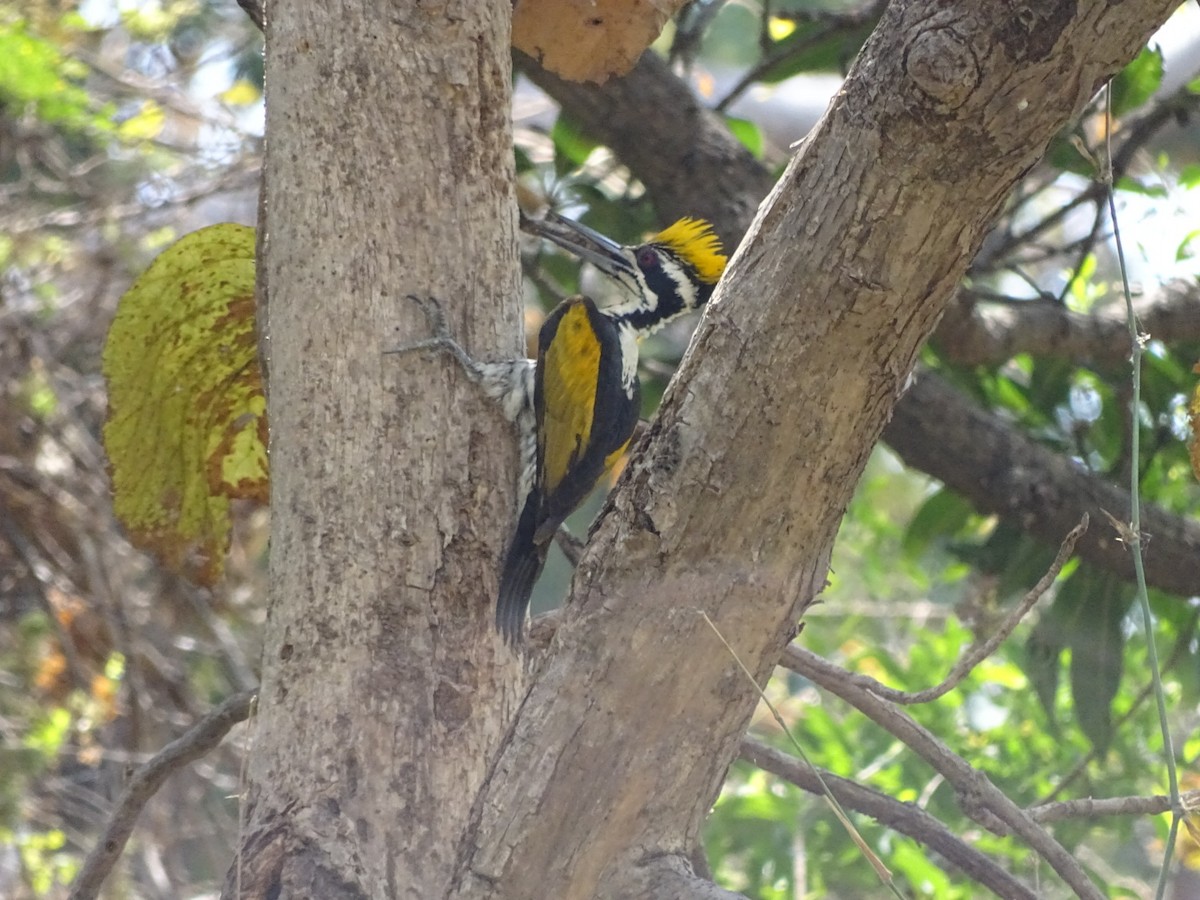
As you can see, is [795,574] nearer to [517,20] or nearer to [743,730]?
[743,730]

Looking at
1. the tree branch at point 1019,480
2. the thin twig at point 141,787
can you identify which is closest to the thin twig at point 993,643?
the thin twig at point 141,787

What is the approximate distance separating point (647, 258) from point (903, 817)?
61.0 inches

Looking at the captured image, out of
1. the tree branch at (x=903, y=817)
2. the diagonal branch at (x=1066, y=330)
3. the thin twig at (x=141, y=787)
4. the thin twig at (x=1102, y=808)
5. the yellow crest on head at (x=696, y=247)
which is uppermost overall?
the diagonal branch at (x=1066, y=330)

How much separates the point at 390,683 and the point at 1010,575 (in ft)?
8.22

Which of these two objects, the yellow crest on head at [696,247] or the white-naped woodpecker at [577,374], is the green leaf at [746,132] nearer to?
the white-naped woodpecker at [577,374]

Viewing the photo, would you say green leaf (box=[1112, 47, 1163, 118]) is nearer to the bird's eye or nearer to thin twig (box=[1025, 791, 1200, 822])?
the bird's eye

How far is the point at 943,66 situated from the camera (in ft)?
3.99

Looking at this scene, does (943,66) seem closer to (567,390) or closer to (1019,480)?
(567,390)

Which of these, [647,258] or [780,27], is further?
[780,27]

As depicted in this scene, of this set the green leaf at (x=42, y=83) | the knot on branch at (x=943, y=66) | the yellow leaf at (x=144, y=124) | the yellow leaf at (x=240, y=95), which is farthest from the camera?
the yellow leaf at (x=240, y=95)

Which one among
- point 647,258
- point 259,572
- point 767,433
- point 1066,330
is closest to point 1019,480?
point 1066,330

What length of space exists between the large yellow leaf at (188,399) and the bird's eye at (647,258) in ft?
3.23

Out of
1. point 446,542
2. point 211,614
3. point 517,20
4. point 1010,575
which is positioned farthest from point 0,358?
point 1010,575

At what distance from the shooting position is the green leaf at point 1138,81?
3.39 m
